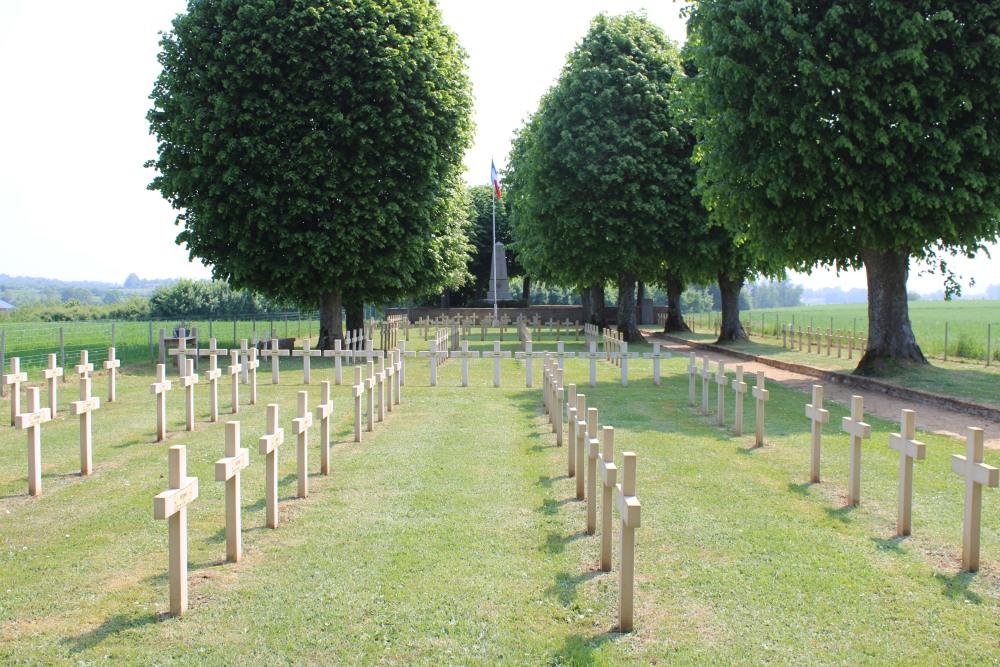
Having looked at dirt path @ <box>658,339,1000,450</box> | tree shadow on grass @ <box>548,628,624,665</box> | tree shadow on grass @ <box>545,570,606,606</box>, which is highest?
dirt path @ <box>658,339,1000,450</box>

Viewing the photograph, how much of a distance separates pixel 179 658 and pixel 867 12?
18.5 m

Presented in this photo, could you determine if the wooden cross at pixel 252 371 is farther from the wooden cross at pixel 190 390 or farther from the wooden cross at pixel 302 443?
the wooden cross at pixel 302 443

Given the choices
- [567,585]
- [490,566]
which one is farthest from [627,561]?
[490,566]

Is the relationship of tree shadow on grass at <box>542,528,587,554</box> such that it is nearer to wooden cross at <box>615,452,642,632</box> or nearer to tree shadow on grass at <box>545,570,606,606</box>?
tree shadow on grass at <box>545,570,606,606</box>

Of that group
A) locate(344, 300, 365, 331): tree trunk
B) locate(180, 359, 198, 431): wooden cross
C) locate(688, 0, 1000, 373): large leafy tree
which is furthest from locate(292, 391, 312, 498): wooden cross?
locate(344, 300, 365, 331): tree trunk

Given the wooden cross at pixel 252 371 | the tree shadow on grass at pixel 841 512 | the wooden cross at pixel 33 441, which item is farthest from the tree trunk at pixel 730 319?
the wooden cross at pixel 33 441

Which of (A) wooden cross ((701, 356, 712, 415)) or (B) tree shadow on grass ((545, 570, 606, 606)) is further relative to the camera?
(A) wooden cross ((701, 356, 712, 415))

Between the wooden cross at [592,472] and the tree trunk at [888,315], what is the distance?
1508cm

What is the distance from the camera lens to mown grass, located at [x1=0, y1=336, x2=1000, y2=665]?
16.1ft

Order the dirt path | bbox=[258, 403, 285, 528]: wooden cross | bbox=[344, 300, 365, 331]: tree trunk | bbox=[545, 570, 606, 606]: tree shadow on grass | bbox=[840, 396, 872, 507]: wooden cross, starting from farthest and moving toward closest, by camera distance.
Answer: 1. bbox=[344, 300, 365, 331]: tree trunk
2. the dirt path
3. bbox=[840, 396, 872, 507]: wooden cross
4. bbox=[258, 403, 285, 528]: wooden cross
5. bbox=[545, 570, 606, 606]: tree shadow on grass

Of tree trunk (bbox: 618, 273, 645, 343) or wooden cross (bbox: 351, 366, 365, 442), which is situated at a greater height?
tree trunk (bbox: 618, 273, 645, 343)

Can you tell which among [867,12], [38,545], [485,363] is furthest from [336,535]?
[485,363]

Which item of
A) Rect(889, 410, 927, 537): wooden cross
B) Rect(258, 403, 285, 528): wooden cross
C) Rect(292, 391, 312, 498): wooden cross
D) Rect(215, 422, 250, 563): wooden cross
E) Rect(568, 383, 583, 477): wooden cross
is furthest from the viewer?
Rect(568, 383, 583, 477): wooden cross

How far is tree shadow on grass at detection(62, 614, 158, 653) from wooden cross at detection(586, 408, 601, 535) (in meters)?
3.47
